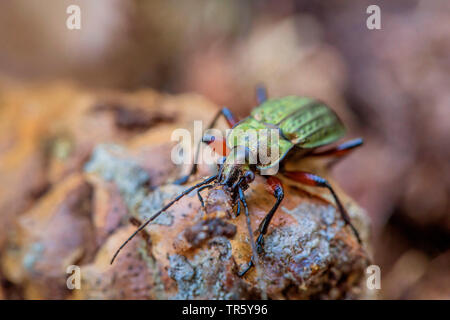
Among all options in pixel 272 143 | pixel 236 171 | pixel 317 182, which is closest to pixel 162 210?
pixel 236 171

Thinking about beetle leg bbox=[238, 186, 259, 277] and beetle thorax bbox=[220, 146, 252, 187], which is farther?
beetle thorax bbox=[220, 146, 252, 187]

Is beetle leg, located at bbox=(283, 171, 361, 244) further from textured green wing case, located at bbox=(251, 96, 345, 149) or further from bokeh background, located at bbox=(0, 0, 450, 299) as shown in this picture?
bokeh background, located at bbox=(0, 0, 450, 299)

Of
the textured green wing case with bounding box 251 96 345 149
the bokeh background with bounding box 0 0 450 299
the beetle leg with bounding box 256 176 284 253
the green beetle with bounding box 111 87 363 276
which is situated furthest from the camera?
the bokeh background with bounding box 0 0 450 299

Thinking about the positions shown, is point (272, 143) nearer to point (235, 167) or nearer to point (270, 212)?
point (235, 167)

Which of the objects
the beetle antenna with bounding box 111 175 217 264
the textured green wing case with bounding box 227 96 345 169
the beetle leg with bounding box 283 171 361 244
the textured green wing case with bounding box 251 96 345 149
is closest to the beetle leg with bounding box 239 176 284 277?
the textured green wing case with bounding box 227 96 345 169

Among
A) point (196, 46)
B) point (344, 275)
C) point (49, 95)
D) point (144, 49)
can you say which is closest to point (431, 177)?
point (344, 275)

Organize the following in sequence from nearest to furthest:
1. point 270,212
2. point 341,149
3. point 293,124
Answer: point 270,212, point 293,124, point 341,149
